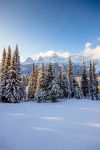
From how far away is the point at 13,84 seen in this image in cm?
4028

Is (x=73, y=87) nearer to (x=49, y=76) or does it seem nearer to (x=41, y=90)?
(x=49, y=76)

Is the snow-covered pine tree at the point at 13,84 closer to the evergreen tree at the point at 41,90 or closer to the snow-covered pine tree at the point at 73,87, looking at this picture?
the evergreen tree at the point at 41,90

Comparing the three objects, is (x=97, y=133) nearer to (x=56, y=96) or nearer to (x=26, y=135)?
(x=26, y=135)

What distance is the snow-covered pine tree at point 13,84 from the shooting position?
39.2 metres

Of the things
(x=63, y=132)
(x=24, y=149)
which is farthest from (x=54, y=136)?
(x=24, y=149)

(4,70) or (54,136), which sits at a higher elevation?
(4,70)

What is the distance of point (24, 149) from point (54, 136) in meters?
3.40

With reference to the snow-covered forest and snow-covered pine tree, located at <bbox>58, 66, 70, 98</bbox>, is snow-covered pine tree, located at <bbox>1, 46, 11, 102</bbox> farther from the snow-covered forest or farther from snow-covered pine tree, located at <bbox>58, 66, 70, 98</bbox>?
snow-covered pine tree, located at <bbox>58, 66, 70, 98</bbox>

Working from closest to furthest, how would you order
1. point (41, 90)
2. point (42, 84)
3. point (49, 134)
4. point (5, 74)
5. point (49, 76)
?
point (49, 134) < point (5, 74) < point (41, 90) < point (42, 84) < point (49, 76)

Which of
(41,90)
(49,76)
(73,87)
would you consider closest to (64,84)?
(73,87)

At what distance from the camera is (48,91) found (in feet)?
145

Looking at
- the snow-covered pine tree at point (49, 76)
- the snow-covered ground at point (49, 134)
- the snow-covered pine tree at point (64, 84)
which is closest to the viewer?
the snow-covered ground at point (49, 134)

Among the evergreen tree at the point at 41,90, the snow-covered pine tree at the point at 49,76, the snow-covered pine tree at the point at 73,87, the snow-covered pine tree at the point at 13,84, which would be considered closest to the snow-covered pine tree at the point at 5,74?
the snow-covered pine tree at the point at 13,84

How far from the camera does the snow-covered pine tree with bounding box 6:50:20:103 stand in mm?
39219
